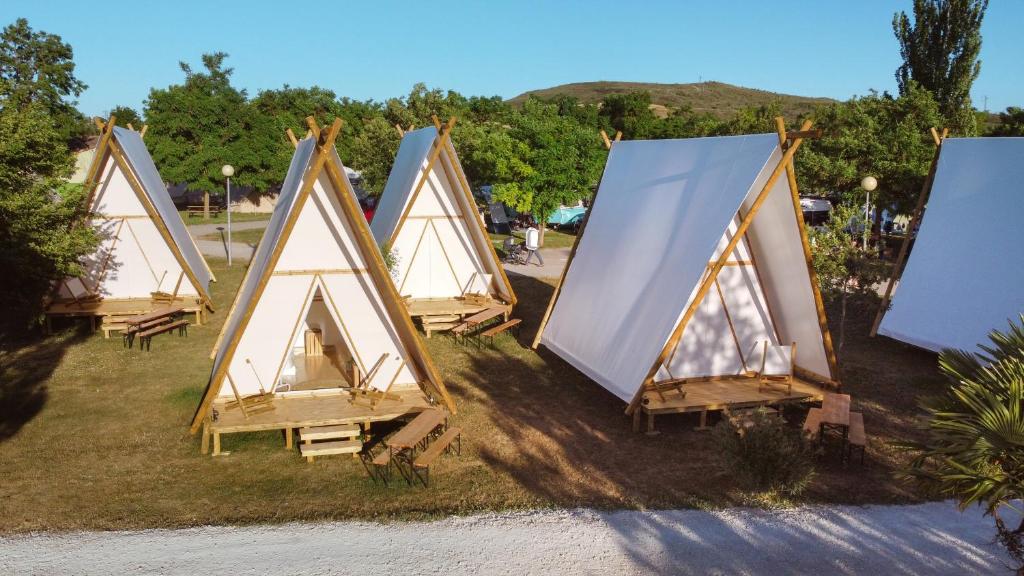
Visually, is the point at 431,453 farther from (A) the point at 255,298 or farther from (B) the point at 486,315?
(B) the point at 486,315

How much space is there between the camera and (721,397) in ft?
37.2

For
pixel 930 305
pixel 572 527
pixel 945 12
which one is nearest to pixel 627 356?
pixel 572 527

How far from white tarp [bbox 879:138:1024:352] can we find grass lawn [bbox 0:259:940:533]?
1069 mm

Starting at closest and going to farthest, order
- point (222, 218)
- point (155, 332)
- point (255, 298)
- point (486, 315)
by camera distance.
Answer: point (255, 298)
point (155, 332)
point (486, 315)
point (222, 218)

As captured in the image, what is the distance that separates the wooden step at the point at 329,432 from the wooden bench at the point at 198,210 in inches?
1465

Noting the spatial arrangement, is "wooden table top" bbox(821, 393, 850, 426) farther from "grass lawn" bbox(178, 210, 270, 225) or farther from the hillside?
the hillside

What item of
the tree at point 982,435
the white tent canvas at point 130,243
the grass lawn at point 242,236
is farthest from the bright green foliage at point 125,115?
the tree at point 982,435

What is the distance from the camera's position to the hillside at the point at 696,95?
10931 centimetres

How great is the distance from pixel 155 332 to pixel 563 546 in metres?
12.1

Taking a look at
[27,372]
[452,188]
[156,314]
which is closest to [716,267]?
[452,188]

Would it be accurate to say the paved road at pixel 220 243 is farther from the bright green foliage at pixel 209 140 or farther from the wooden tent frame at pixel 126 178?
the wooden tent frame at pixel 126 178

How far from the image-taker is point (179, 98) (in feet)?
136

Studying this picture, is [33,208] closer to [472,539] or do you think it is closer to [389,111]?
[472,539]

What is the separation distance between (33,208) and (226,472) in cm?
695
